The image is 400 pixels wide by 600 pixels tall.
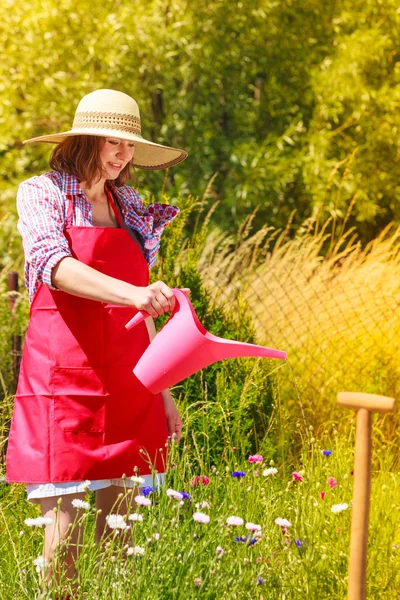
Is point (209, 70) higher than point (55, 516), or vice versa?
point (209, 70)

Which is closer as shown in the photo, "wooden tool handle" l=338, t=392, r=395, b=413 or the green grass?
"wooden tool handle" l=338, t=392, r=395, b=413

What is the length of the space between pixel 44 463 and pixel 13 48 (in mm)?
9077

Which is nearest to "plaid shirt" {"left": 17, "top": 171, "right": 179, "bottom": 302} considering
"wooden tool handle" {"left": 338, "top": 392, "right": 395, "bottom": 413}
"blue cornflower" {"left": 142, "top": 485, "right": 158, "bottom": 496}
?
"blue cornflower" {"left": 142, "top": 485, "right": 158, "bottom": 496}

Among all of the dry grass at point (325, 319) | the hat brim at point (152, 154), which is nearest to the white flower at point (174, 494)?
the hat brim at point (152, 154)

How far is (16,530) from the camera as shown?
3037mm

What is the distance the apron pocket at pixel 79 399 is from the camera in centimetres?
254

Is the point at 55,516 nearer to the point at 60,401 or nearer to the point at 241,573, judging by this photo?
the point at 60,401

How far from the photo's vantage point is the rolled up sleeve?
97.3 inches

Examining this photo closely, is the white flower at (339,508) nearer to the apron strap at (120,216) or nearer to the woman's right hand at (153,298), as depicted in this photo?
the woman's right hand at (153,298)

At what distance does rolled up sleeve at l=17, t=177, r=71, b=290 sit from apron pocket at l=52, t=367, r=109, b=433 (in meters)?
0.26

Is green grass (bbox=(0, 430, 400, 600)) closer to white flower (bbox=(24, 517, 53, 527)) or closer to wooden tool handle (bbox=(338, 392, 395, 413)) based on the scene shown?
white flower (bbox=(24, 517, 53, 527))

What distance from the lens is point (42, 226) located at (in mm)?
2498

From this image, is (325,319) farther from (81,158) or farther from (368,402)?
(368,402)

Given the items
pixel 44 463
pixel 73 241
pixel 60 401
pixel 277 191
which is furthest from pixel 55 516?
pixel 277 191
